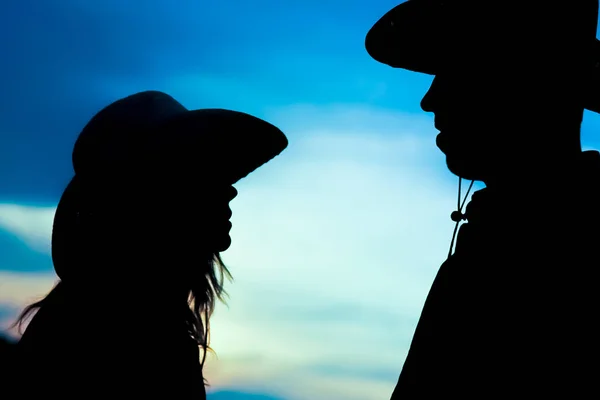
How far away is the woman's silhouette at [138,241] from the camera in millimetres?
3600

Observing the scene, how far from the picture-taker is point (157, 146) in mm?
3809

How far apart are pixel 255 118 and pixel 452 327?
1817mm

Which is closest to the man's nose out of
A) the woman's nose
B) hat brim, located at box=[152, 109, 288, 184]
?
hat brim, located at box=[152, 109, 288, 184]

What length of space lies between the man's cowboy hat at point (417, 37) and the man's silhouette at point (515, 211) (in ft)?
0.04

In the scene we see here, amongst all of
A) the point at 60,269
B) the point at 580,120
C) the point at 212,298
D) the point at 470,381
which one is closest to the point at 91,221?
the point at 60,269

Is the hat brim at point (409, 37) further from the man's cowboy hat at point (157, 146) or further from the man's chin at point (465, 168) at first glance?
the man's cowboy hat at point (157, 146)

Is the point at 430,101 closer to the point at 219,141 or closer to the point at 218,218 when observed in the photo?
the point at 219,141

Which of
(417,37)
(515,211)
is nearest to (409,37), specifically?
(417,37)

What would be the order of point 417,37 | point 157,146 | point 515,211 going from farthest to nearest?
1. point 157,146
2. point 417,37
3. point 515,211

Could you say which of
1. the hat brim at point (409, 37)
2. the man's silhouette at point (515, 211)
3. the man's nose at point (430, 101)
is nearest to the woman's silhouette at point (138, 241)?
the hat brim at point (409, 37)

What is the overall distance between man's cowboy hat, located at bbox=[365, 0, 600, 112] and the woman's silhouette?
3.06ft

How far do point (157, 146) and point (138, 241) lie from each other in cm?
54

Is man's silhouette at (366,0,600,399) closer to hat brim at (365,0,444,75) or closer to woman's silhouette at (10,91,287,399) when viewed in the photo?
hat brim at (365,0,444,75)

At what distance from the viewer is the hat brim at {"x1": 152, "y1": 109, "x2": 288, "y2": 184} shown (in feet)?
12.5
